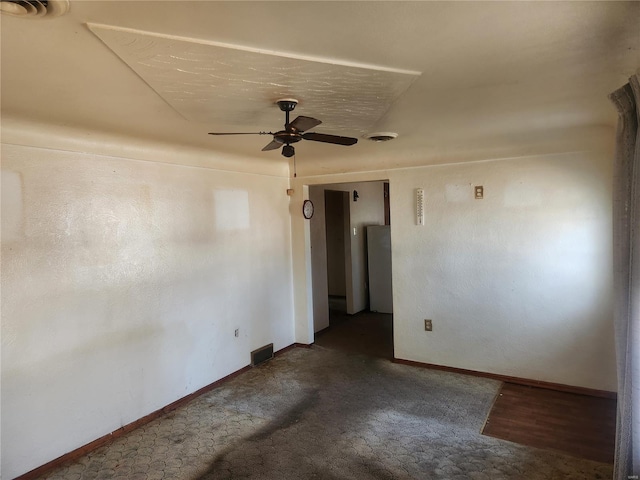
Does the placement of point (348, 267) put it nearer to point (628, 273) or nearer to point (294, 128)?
point (294, 128)

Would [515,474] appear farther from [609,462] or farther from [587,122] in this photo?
[587,122]

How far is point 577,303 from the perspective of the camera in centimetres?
323

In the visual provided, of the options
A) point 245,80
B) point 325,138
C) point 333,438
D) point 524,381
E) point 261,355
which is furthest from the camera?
point 261,355

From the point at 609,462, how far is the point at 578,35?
96.3 inches

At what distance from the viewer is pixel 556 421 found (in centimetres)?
282

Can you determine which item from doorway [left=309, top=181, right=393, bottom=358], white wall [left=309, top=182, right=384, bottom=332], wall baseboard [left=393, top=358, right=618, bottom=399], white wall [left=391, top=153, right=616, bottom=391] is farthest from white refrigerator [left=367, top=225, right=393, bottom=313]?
wall baseboard [left=393, top=358, right=618, bottom=399]

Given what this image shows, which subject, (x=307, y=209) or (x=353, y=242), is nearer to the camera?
(x=307, y=209)

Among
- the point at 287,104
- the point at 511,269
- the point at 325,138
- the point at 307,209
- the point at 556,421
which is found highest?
the point at 287,104

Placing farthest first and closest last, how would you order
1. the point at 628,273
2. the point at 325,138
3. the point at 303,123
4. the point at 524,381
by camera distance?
the point at 524,381, the point at 325,138, the point at 303,123, the point at 628,273

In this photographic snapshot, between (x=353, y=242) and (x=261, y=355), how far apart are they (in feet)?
8.38

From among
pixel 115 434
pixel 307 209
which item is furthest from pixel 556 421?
pixel 115 434

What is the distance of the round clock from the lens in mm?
4512

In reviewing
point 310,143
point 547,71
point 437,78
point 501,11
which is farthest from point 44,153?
point 547,71

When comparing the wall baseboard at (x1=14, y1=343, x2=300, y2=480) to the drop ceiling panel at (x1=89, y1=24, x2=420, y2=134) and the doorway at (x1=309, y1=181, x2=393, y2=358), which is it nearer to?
the doorway at (x1=309, y1=181, x2=393, y2=358)
